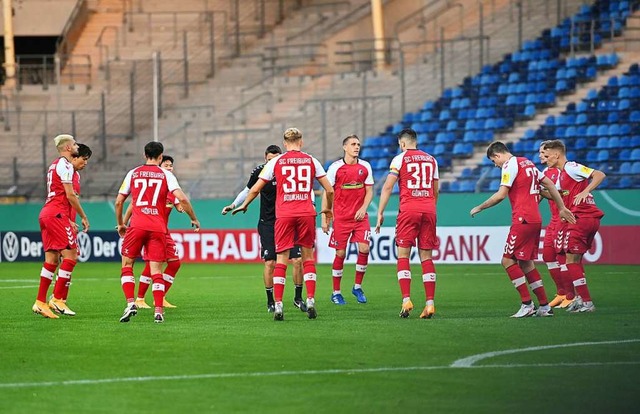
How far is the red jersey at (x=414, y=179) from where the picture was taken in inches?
596

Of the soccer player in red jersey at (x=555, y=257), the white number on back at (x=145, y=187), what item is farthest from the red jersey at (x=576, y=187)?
the white number on back at (x=145, y=187)

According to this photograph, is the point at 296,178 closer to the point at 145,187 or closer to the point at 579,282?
the point at 145,187

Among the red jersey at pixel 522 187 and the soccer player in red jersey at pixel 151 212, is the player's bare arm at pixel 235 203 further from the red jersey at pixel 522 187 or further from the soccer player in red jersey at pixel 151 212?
the red jersey at pixel 522 187

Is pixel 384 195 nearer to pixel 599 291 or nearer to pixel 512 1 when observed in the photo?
pixel 599 291

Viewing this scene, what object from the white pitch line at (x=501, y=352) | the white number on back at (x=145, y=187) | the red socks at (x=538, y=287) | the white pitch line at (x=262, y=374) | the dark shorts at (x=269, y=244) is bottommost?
the white pitch line at (x=501, y=352)

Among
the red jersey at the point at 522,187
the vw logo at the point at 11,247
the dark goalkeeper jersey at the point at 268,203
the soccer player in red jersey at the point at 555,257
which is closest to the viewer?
the red jersey at the point at 522,187

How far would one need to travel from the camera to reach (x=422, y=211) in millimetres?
15133

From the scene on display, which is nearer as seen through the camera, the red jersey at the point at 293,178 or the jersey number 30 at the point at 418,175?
the red jersey at the point at 293,178

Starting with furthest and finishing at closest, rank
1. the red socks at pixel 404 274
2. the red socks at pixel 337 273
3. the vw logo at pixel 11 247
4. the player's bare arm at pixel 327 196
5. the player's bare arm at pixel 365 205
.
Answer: the vw logo at pixel 11 247
the red socks at pixel 337 273
the player's bare arm at pixel 365 205
the red socks at pixel 404 274
the player's bare arm at pixel 327 196

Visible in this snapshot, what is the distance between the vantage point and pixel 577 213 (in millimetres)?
16250

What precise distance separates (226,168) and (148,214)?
2269 centimetres

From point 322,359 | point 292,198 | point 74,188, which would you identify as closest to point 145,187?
point 74,188

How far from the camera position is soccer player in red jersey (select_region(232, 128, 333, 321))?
581 inches

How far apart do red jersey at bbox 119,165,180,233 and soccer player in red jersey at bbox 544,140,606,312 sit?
4.93 meters
